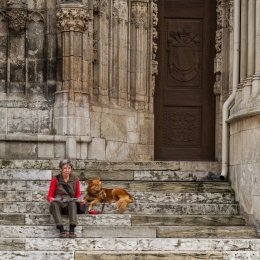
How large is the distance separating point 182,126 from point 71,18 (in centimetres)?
300

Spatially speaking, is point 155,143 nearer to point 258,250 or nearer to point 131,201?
point 131,201

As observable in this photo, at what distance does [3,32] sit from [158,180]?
3.61m

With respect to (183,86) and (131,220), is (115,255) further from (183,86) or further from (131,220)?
(183,86)

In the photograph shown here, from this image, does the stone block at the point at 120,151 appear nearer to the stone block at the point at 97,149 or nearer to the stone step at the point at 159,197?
the stone block at the point at 97,149

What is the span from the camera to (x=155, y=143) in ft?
58.7

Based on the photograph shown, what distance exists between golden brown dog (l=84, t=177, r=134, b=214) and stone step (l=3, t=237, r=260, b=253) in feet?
3.37

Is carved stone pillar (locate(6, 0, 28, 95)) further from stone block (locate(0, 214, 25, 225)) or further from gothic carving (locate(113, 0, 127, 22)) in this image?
stone block (locate(0, 214, 25, 225))

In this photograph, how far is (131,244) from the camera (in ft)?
41.7

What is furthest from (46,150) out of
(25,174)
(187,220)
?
(187,220)

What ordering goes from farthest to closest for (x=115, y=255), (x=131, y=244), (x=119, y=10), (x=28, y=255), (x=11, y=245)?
(x=119, y=10) → (x=131, y=244) → (x=11, y=245) → (x=115, y=255) → (x=28, y=255)

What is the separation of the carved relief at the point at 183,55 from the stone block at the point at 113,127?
1.44 m

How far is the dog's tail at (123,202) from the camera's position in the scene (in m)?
13.7

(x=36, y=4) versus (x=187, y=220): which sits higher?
(x=36, y=4)

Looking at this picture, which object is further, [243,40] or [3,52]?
[3,52]
